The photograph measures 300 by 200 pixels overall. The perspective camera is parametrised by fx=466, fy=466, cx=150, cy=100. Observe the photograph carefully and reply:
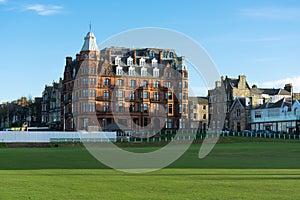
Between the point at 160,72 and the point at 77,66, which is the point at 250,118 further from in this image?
the point at 77,66

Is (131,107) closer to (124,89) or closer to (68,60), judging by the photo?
(124,89)

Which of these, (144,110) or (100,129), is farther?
(144,110)

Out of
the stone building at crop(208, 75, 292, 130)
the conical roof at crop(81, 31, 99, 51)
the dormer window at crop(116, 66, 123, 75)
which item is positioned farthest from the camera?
the stone building at crop(208, 75, 292, 130)

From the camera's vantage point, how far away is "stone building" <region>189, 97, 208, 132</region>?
133 m

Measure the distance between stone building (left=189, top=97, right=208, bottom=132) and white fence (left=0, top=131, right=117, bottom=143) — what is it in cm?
5571

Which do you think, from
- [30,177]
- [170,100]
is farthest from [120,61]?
[30,177]

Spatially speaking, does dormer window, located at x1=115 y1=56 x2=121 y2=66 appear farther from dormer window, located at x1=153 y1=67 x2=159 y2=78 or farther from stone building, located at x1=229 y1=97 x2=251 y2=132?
stone building, located at x1=229 y1=97 x2=251 y2=132

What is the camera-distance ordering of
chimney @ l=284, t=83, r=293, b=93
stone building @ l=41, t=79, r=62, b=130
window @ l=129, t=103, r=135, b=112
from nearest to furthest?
1. window @ l=129, t=103, r=135, b=112
2. stone building @ l=41, t=79, r=62, b=130
3. chimney @ l=284, t=83, r=293, b=93

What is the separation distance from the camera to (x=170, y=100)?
111 meters

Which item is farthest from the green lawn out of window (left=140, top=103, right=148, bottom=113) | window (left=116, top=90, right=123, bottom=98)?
window (left=140, top=103, right=148, bottom=113)

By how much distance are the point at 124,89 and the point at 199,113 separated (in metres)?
39.2

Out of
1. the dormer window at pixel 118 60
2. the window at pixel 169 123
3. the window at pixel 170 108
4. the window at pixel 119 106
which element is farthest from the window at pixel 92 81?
the window at pixel 169 123

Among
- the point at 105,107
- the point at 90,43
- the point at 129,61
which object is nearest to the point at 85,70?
the point at 90,43

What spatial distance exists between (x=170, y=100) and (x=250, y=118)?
70.4 ft
